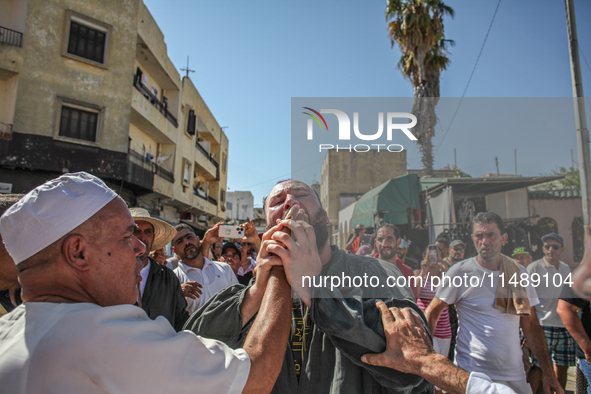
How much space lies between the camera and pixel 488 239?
2537 millimetres

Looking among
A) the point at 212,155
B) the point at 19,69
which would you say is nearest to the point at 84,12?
the point at 19,69

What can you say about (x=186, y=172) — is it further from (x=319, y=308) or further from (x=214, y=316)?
(x=319, y=308)

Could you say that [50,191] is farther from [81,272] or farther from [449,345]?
[449,345]

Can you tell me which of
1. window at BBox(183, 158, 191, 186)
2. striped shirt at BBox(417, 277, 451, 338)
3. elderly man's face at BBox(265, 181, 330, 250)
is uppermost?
window at BBox(183, 158, 191, 186)

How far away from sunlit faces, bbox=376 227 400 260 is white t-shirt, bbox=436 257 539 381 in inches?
26.3

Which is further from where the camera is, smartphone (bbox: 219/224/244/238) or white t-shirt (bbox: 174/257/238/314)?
smartphone (bbox: 219/224/244/238)

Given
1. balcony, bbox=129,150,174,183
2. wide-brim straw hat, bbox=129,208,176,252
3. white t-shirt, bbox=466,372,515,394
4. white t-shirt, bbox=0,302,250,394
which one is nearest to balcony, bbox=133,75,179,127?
balcony, bbox=129,150,174,183

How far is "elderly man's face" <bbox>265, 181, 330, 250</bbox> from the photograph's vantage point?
193cm

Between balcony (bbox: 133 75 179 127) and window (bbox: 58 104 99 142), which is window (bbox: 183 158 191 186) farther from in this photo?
window (bbox: 58 104 99 142)

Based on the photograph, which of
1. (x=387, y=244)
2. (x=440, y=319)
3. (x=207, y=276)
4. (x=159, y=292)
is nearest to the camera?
(x=159, y=292)

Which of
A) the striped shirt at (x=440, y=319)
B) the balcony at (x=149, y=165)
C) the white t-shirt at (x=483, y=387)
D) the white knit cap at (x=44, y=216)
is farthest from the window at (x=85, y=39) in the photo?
the white t-shirt at (x=483, y=387)

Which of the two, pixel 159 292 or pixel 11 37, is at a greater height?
pixel 11 37

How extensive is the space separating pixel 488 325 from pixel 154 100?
1748 centimetres

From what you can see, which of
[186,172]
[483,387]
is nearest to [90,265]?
[483,387]
